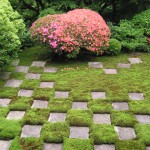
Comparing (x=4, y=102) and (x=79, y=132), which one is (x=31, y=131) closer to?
(x=79, y=132)

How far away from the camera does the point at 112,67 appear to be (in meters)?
8.15

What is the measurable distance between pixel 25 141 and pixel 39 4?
299 inches

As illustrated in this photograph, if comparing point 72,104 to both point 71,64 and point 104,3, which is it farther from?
point 104,3

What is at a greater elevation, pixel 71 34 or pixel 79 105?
pixel 71 34

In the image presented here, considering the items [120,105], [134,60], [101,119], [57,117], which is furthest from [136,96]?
[134,60]

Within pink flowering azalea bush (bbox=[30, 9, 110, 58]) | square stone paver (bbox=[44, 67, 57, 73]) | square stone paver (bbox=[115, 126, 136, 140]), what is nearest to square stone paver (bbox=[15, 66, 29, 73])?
square stone paver (bbox=[44, 67, 57, 73])

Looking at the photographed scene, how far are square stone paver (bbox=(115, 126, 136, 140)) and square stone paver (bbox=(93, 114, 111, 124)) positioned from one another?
0.89 ft

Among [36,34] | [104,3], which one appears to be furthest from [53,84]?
[104,3]

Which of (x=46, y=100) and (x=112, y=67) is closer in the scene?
(x=46, y=100)

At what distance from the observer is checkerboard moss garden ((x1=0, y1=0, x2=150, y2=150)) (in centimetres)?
511

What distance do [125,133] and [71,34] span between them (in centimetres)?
366

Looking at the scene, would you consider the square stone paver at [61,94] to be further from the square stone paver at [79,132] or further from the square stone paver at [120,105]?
the square stone paver at [79,132]

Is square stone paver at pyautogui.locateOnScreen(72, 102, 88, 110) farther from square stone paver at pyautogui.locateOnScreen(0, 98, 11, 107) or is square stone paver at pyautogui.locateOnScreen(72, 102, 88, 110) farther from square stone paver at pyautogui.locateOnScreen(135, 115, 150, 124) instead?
square stone paver at pyautogui.locateOnScreen(0, 98, 11, 107)

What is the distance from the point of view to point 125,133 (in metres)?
5.30
